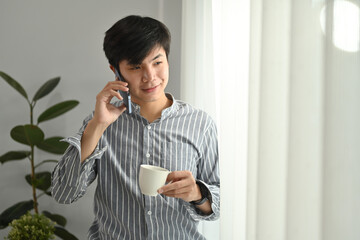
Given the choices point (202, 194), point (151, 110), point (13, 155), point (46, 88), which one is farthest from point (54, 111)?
point (202, 194)

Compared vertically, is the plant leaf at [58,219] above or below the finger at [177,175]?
below

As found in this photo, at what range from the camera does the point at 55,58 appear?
2.25m

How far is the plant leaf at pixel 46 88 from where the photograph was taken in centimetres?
207

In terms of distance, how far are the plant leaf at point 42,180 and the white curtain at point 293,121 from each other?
1275 mm

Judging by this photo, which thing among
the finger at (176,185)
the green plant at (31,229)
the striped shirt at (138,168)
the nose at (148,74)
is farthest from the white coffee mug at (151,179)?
the green plant at (31,229)

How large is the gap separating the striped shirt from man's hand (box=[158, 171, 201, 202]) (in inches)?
3.8

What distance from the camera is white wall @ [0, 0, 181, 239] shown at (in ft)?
7.29

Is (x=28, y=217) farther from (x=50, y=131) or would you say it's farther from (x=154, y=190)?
(x=154, y=190)

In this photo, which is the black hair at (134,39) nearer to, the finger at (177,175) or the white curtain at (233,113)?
the white curtain at (233,113)

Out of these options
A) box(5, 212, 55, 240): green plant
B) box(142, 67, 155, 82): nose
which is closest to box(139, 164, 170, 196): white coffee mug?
box(142, 67, 155, 82): nose

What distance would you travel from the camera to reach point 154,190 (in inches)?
38.3

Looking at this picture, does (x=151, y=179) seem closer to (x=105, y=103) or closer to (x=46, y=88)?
(x=105, y=103)

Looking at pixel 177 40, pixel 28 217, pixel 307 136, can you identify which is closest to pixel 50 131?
pixel 28 217

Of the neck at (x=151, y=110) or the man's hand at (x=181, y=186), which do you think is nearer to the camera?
the man's hand at (x=181, y=186)
